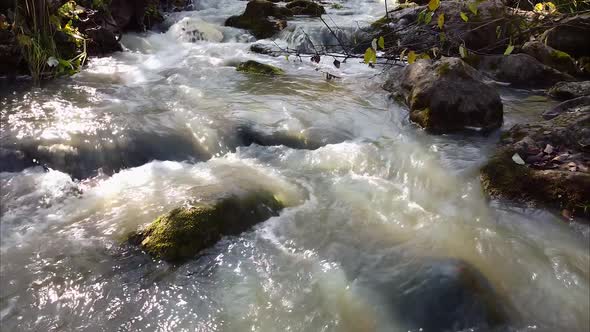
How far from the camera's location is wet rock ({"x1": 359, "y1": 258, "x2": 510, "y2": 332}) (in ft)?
8.52

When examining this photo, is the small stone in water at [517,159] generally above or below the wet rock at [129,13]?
below

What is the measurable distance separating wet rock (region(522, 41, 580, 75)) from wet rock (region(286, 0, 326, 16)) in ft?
21.7

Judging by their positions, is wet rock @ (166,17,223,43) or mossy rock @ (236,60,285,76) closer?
mossy rock @ (236,60,285,76)

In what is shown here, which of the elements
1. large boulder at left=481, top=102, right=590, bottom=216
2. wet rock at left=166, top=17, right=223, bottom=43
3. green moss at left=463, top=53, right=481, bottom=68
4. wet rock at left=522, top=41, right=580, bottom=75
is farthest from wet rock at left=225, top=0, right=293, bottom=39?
large boulder at left=481, top=102, right=590, bottom=216

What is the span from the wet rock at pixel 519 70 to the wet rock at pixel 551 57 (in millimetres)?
321

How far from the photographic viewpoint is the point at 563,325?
8.63 feet

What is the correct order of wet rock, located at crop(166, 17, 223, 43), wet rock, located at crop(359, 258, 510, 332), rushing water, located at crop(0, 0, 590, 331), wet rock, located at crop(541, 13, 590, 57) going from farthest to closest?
wet rock, located at crop(166, 17, 223, 43) → wet rock, located at crop(541, 13, 590, 57) → rushing water, located at crop(0, 0, 590, 331) → wet rock, located at crop(359, 258, 510, 332)

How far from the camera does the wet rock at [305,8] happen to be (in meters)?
13.0

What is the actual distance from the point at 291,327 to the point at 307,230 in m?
1.05

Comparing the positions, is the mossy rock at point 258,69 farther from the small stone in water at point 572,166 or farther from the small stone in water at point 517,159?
the small stone in water at point 572,166

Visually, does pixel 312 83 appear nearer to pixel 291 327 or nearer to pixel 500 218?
pixel 500 218

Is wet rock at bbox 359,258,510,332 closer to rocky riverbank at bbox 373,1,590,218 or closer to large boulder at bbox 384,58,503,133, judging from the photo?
rocky riverbank at bbox 373,1,590,218

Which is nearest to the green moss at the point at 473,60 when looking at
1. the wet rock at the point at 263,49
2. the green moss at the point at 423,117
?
the green moss at the point at 423,117

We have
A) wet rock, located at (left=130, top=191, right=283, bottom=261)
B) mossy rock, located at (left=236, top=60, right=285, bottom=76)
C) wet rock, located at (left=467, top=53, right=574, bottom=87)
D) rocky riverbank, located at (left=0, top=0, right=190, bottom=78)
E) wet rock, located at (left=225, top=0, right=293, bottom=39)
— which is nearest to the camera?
wet rock, located at (left=130, top=191, right=283, bottom=261)
